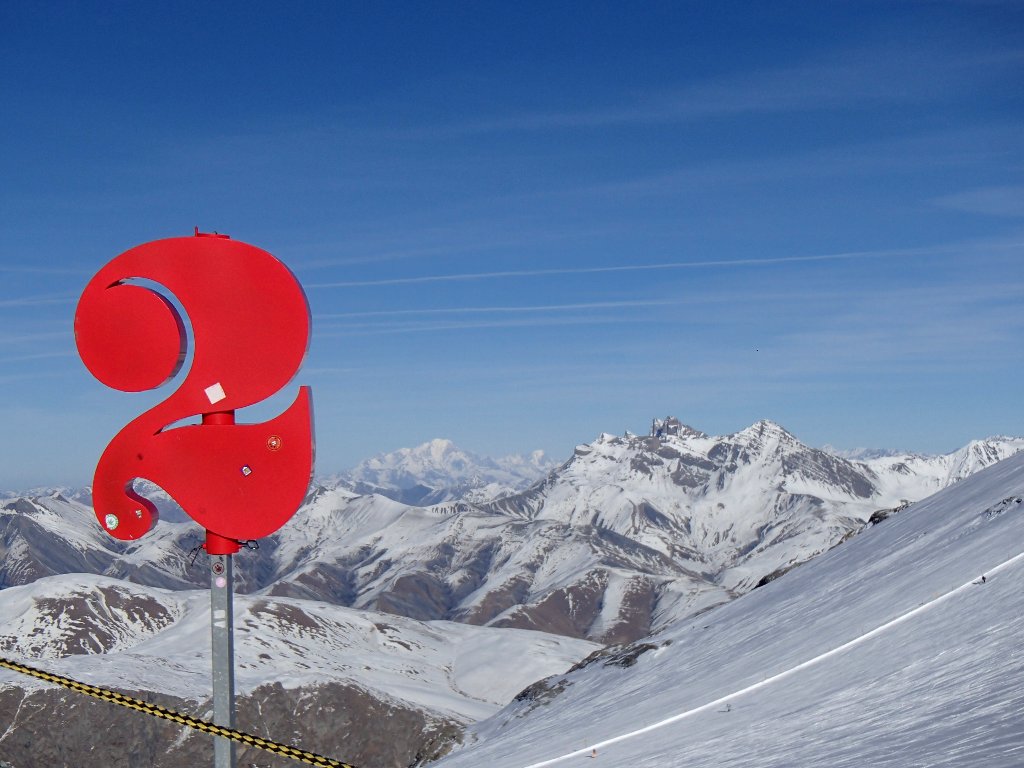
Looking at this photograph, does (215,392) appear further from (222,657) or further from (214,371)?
(222,657)

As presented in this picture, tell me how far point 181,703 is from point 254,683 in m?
15.2

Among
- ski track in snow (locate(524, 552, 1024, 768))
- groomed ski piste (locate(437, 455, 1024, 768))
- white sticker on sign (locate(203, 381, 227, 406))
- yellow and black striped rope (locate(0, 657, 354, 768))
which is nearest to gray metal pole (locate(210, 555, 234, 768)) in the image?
yellow and black striped rope (locate(0, 657, 354, 768))

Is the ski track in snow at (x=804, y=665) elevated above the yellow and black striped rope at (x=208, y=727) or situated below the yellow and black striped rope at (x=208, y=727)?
below

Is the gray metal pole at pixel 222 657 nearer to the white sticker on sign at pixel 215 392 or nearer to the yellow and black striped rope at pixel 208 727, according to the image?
the yellow and black striped rope at pixel 208 727

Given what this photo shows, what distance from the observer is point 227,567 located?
9211 millimetres

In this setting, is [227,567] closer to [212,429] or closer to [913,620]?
[212,429]

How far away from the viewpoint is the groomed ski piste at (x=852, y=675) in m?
9.45

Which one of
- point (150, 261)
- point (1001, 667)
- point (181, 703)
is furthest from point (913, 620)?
point (181, 703)

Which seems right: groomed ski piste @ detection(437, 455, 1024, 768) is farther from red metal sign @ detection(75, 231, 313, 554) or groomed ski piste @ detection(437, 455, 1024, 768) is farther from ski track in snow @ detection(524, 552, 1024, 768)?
red metal sign @ detection(75, 231, 313, 554)

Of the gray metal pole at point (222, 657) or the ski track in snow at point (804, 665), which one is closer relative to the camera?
the gray metal pole at point (222, 657)

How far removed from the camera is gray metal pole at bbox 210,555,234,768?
8.89 metres

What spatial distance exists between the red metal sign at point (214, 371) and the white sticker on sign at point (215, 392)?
0.4 inches

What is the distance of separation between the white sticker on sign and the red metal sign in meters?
0.01

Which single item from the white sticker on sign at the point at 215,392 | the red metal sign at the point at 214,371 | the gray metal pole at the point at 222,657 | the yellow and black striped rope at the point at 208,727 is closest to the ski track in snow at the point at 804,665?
the gray metal pole at the point at 222,657
